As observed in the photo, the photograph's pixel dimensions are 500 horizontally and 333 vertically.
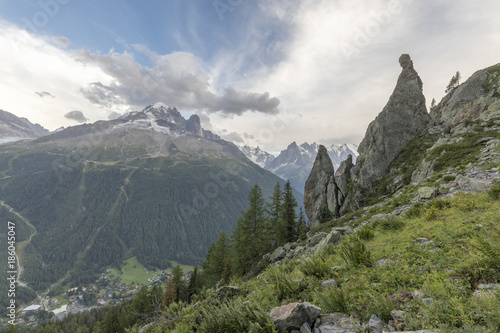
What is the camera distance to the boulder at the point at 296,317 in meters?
5.32

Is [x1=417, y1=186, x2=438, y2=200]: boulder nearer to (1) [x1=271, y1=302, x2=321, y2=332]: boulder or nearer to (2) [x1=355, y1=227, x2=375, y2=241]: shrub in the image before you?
(2) [x1=355, y1=227, x2=375, y2=241]: shrub

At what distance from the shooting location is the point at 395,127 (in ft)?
165

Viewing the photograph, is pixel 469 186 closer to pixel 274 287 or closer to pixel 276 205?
pixel 274 287

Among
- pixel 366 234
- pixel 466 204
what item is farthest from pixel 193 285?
pixel 466 204

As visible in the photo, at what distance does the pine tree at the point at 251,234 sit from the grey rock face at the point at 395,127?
24524mm

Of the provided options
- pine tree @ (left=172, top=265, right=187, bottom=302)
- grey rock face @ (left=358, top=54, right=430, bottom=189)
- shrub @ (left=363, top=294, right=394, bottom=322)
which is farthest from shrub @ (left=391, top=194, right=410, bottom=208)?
pine tree @ (left=172, top=265, right=187, bottom=302)

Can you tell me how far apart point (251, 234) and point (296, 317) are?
1521 inches

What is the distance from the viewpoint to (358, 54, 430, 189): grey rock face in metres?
47.0

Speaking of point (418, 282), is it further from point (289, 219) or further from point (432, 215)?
point (289, 219)

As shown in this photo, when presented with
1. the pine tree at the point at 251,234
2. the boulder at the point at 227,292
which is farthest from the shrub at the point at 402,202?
the pine tree at the point at 251,234

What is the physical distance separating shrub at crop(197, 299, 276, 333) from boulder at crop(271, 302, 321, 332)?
0.30 metres

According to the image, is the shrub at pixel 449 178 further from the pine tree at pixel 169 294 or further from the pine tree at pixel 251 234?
the pine tree at pixel 169 294

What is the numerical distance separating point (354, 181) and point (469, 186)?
36.1 metres

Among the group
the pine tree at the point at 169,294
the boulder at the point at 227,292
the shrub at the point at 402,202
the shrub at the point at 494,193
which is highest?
the shrub at the point at 494,193
